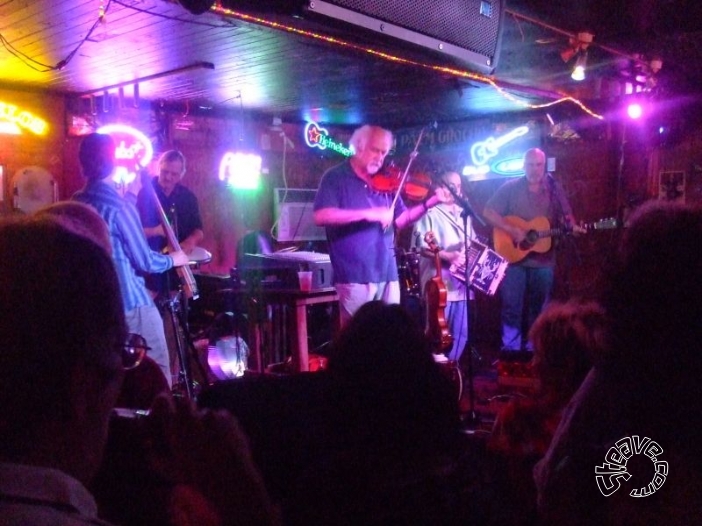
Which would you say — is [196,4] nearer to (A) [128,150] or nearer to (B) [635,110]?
(A) [128,150]

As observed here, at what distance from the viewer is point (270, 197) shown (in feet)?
30.3

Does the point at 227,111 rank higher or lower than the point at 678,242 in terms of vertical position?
higher

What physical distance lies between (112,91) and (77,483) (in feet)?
23.4

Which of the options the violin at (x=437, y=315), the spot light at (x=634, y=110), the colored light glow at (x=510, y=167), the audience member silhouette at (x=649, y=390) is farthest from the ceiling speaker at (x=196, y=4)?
the colored light glow at (x=510, y=167)

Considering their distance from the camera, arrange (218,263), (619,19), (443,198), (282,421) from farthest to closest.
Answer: (218,263)
(619,19)
(443,198)
(282,421)

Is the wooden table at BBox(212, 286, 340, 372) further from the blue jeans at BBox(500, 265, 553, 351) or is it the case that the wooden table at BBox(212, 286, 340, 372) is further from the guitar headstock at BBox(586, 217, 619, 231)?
the guitar headstock at BBox(586, 217, 619, 231)

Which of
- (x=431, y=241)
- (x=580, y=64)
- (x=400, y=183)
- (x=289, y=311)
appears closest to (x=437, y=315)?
(x=431, y=241)

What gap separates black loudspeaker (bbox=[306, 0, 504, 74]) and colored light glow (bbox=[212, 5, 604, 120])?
54 cm

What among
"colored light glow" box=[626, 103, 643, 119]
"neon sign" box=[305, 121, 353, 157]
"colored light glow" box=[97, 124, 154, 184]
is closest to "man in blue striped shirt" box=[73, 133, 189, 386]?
"colored light glow" box=[97, 124, 154, 184]

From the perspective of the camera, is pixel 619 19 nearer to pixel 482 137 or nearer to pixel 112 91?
pixel 482 137

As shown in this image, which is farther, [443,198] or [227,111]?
[227,111]

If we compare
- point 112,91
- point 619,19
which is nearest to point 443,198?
point 619,19

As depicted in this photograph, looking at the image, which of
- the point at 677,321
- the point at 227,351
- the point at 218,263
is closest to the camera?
the point at 677,321

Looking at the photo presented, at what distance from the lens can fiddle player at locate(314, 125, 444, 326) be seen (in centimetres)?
451
